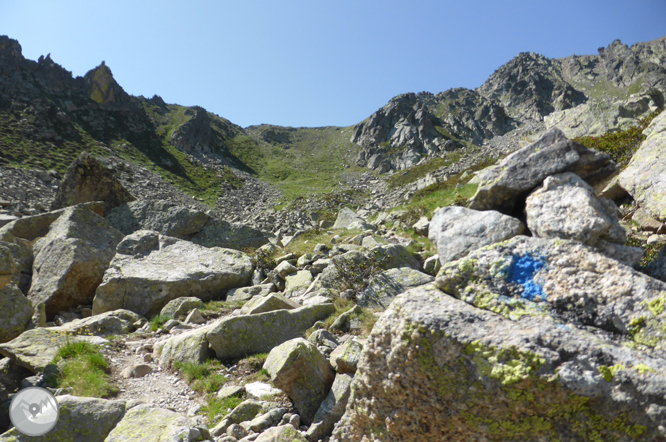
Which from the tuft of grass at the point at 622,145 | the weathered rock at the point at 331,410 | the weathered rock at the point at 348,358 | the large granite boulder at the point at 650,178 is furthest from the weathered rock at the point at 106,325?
the tuft of grass at the point at 622,145

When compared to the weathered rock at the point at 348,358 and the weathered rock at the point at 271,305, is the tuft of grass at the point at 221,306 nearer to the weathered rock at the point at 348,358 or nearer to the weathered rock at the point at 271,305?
the weathered rock at the point at 271,305

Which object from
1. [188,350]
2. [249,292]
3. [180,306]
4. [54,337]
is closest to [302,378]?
[188,350]

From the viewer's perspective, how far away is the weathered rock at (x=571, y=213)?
554cm

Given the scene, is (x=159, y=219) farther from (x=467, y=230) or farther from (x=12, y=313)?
(x=467, y=230)

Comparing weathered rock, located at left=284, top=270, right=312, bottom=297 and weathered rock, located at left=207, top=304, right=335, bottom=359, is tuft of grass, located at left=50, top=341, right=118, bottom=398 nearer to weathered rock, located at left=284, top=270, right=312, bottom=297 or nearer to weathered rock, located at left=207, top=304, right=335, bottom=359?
weathered rock, located at left=207, top=304, right=335, bottom=359

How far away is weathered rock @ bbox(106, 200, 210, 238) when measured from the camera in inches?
717

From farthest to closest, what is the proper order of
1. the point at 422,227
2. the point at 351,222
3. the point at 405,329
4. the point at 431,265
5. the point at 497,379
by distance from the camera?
the point at 351,222 → the point at 422,227 → the point at 431,265 → the point at 405,329 → the point at 497,379

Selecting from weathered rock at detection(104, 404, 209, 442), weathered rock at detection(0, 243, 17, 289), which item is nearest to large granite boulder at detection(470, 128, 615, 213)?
weathered rock at detection(104, 404, 209, 442)

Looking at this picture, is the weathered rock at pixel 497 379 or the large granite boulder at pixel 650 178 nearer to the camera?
the weathered rock at pixel 497 379

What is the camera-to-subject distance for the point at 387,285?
9219mm

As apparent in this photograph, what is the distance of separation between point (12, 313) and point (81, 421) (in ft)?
19.1

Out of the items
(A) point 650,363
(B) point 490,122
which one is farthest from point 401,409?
(B) point 490,122

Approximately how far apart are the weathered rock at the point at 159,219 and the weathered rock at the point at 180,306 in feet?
26.5

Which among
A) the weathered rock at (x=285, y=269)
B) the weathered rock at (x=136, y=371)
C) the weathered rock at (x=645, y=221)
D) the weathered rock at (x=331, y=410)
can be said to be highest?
the weathered rock at (x=645, y=221)
